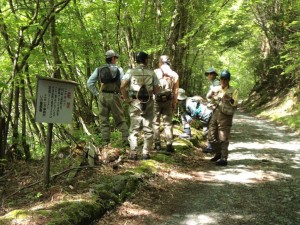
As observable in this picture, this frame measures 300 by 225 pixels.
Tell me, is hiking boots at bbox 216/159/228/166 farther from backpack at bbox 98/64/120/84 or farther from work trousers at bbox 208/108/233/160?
backpack at bbox 98/64/120/84

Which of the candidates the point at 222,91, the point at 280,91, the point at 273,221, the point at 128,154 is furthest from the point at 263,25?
the point at 273,221

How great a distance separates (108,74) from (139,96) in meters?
0.97

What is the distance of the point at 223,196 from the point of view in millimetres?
5164

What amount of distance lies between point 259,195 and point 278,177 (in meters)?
1.28

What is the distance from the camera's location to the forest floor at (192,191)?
4.30 m

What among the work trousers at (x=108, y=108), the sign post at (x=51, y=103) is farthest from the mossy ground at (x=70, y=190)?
the work trousers at (x=108, y=108)

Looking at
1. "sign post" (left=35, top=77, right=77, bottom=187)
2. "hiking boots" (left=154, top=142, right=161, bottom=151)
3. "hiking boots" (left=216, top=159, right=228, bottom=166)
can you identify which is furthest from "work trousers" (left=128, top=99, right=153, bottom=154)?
"sign post" (left=35, top=77, right=77, bottom=187)

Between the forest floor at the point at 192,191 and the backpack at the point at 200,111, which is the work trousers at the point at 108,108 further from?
the backpack at the point at 200,111

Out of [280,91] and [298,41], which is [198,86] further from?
[298,41]

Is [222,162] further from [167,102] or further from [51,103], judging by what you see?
[51,103]

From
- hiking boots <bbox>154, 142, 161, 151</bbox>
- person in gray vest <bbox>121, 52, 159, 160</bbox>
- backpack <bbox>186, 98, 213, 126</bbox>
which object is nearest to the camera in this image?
person in gray vest <bbox>121, 52, 159, 160</bbox>

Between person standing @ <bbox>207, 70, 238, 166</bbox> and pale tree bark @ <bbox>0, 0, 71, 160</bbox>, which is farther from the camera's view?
person standing @ <bbox>207, 70, 238, 166</bbox>

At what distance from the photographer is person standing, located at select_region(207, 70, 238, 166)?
6.95 meters

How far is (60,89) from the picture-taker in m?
4.55
